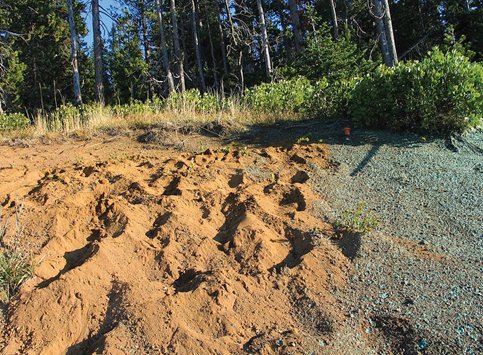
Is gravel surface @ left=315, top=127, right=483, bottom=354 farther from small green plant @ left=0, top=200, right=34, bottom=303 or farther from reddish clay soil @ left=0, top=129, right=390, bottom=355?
small green plant @ left=0, top=200, right=34, bottom=303

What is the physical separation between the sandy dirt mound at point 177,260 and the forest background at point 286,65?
6.57 ft

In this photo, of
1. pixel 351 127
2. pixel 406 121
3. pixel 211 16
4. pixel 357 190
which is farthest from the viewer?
pixel 211 16

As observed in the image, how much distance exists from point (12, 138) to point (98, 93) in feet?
27.5

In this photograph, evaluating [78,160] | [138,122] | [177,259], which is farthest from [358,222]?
[138,122]

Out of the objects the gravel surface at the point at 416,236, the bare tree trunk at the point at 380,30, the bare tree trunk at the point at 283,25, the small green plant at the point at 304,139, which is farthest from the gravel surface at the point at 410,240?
the bare tree trunk at the point at 283,25

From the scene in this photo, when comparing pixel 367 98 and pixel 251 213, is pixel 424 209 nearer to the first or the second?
pixel 251 213

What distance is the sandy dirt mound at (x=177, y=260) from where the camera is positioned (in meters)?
2.93

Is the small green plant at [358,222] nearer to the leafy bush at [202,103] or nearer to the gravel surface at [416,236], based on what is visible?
the gravel surface at [416,236]

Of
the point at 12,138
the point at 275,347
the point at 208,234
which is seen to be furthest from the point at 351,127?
the point at 12,138

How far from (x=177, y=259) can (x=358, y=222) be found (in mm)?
1937

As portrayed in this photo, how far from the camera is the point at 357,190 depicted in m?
4.97

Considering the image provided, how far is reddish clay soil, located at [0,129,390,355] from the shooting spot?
2932 millimetres

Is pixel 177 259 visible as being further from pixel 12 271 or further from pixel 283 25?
pixel 283 25

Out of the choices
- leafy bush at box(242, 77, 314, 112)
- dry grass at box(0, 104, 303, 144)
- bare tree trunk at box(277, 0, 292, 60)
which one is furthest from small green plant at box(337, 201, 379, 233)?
bare tree trunk at box(277, 0, 292, 60)
